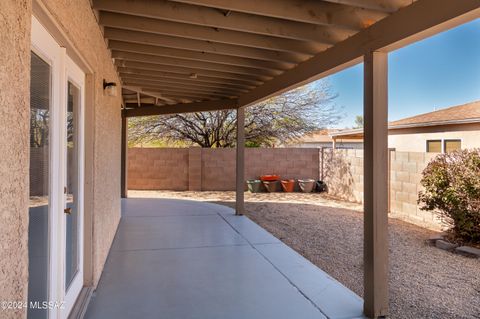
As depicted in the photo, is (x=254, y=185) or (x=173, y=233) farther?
(x=254, y=185)

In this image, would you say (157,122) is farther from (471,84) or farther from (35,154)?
(471,84)

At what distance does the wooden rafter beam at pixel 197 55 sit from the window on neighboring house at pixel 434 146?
8.67 m

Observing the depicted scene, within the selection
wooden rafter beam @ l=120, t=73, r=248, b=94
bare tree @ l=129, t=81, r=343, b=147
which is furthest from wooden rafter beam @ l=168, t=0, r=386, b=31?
bare tree @ l=129, t=81, r=343, b=147

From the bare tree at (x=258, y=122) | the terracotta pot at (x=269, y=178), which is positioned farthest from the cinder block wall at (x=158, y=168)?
the bare tree at (x=258, y=122)

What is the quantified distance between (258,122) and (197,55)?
35.6 ft

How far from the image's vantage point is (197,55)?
477 cm

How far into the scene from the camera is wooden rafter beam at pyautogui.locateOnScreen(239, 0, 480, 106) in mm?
2430

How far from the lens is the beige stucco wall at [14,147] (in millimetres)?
1318

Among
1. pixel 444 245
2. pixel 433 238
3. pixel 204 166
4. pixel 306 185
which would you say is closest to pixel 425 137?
pixel 306 185

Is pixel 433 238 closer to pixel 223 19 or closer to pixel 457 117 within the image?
pixel 223 19

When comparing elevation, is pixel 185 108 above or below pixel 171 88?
below

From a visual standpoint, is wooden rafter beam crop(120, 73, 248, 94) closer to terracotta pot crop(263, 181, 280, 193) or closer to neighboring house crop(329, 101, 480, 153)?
terracotta pot crop(263, 181, 280, 193)

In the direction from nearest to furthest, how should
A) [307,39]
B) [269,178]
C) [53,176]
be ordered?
[53,176]
[307,39]
[269,178]

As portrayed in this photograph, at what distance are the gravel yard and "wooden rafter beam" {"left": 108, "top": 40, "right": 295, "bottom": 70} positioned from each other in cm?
292
